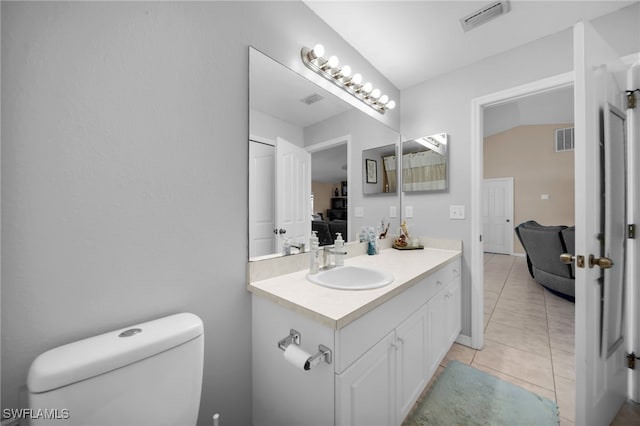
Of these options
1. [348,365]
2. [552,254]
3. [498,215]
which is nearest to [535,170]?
[498,215]

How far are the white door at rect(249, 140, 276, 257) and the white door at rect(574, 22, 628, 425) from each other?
133cm

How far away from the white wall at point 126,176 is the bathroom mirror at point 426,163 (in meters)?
1.60

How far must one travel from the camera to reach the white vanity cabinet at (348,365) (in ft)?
2.76

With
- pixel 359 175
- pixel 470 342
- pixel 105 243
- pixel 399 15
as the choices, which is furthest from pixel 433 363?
pixel 399 15

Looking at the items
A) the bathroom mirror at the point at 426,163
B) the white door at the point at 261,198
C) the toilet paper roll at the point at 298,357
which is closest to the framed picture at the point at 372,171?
the bathroom mirror at the point at 426,163

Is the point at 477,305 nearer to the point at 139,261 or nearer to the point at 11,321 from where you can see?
the point at 139,261

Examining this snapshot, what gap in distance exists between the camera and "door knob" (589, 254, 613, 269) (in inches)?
39.4

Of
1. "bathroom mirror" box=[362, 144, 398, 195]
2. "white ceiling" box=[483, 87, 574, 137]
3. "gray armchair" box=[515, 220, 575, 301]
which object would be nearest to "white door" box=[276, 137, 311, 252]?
"bathroom mirror" box=[362, 144, 398, 195]

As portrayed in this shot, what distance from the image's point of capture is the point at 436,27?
5.29ft

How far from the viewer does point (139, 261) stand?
0.84 metres

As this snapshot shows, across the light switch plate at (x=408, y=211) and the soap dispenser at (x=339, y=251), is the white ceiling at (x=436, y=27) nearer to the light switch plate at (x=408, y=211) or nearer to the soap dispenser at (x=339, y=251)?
the light switch plate at (x=408, y=211)

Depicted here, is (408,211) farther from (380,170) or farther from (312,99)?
(312,99)

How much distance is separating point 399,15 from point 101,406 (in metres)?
2.20

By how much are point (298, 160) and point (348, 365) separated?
103 centimetres
